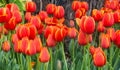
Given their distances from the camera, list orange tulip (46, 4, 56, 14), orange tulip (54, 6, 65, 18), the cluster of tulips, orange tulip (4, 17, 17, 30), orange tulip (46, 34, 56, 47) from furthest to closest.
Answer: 1. orange tulip (46, 4, 56, 14)
2. orange tulip (54, 6, 65, 18)
3. orange tulip (4, 17, 17, 30)
4. orange tulip (46, 34, 56, 47)
5. the cluster of tulips

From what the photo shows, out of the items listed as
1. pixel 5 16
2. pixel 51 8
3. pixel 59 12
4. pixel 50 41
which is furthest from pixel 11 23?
pixel 51 8

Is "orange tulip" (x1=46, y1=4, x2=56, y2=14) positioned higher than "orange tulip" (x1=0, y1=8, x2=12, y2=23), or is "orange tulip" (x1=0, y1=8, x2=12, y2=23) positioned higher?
"orange tulip" (x1=0, y1=8, x2=12, y2=23)

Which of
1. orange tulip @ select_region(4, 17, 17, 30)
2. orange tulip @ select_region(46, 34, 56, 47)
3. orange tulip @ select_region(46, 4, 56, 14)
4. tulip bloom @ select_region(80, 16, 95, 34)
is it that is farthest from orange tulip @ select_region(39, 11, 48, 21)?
tulip bloom @ select_region(80, 16, 95, 34)

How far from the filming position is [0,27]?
3.18m

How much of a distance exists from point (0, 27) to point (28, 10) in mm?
408

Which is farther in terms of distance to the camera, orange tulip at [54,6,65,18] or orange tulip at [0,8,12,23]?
orange tulip at [54,6,65,18]

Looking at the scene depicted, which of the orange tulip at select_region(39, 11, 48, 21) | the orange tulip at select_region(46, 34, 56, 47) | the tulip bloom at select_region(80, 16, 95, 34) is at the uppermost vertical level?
the tulip bloom at select_region(80, 16, 95, 34)

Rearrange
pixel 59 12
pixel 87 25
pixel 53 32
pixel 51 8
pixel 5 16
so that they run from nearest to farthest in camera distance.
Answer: pixel 87 25, pixel 53 32, pixel 5 16, pixel 59 12, pixel 51 8

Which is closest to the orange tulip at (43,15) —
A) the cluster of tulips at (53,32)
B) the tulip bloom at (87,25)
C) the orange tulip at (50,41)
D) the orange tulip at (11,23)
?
the cluster of tulips at (53,32)

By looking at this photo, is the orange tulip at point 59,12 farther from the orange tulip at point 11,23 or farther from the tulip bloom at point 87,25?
the tulip bloom at point 87,25

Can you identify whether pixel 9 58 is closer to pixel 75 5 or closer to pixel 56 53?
pixel 56 53

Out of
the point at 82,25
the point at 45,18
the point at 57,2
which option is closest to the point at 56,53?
the point at 45,18

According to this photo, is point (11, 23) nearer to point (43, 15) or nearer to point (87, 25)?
point (43, 15)

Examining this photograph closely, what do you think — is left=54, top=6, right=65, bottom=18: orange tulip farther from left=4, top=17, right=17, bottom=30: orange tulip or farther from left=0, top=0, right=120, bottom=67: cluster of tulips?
left=4, top=17, right=17, bottom=30: orange tulip
